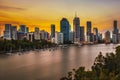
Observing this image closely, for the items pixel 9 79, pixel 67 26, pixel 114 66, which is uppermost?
pixel 67 26

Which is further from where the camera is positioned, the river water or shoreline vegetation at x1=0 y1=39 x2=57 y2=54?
shoreline vegetation at x1=0 y1=39 x2=57 y2=54

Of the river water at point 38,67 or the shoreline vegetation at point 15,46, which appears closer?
the river water at point 38,67

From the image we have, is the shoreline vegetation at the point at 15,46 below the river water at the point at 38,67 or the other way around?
the other way around

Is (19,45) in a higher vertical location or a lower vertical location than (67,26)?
lower

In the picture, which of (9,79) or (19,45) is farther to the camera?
(19,45)

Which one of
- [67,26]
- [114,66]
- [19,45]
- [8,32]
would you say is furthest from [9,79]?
[67,26]

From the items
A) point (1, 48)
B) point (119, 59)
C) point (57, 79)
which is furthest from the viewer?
point (1, 48)

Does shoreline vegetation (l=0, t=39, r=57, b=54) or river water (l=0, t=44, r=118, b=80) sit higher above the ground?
shoreline vegetation (l=0, t=39, r=57, b=54)

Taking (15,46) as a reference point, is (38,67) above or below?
below

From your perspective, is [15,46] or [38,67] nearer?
[38,67]

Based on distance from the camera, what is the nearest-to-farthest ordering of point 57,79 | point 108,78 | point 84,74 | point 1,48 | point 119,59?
1. point 108,78
2. point 84,74
3. point 119,59
4. point 57,79
5. point 1,48

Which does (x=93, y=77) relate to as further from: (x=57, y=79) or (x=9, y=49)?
(x=9, y=49)
